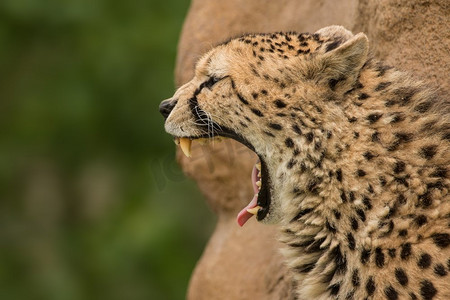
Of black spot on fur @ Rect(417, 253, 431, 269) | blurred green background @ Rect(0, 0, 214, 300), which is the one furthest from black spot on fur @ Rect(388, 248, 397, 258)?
blurred green background @ Rect(0, 0, 214, 300)

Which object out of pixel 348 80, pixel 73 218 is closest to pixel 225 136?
pixel 348 80

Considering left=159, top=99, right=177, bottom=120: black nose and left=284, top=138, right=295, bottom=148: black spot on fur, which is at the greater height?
left=159, top=99, right=177, bottom=120: black nose

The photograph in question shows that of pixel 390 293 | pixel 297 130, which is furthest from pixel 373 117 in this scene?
pixel 390 293

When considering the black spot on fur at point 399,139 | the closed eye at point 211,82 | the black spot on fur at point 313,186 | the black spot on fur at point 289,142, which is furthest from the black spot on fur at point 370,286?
the closed eye at point 211,82

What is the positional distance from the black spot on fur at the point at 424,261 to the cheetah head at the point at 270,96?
26.7 inches

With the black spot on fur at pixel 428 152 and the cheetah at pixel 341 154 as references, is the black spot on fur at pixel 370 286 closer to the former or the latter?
the cheetah at pixel 341 154

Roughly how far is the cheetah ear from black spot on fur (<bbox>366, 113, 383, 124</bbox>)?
6.7 inches

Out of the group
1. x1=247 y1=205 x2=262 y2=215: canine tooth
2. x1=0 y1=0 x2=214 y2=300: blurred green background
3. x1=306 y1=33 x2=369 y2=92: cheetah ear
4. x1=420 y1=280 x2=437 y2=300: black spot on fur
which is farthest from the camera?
x1=0 y1=0 x2=214 y2=300: blurred green background

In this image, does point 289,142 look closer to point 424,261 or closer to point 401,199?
point 401,199

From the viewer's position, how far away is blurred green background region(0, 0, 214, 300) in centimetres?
1332

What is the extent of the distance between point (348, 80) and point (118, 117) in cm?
934

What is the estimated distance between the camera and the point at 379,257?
480 cm

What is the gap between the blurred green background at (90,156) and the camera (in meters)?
13.3

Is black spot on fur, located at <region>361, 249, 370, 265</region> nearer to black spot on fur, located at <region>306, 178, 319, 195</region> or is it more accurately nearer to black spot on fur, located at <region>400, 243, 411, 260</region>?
black spot on fur, located at <region>400, 243, 411, 260</region>
